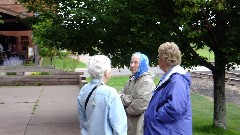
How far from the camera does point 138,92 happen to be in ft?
15.0


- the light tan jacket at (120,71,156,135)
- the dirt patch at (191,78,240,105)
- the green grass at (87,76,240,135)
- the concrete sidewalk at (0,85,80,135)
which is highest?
the light tan jacket at (120,71,156,135)

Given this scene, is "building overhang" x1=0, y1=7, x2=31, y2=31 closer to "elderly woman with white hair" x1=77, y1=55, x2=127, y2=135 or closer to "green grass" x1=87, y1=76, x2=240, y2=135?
"green grass" x1=87, y1=76, x2=240, y2=135

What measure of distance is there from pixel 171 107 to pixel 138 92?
942 millimetres

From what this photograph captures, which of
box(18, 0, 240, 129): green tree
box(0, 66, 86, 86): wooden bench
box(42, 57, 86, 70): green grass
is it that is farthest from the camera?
box(42, 57, 86, 70): green grass

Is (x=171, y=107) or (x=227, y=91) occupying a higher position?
(x=171, y=107)

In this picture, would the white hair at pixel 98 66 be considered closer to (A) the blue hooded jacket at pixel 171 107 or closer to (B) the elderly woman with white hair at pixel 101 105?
(B) the elderly woman with white hair at pixel 101 105

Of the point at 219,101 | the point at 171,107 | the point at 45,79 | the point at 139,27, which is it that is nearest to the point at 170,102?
the point at 171,107

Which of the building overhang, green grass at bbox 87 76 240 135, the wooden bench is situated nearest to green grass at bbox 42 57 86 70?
the building overhang

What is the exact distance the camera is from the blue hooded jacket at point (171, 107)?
3682mm

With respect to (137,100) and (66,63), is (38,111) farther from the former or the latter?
(66,63)

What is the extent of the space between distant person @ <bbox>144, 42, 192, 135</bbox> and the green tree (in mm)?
4861

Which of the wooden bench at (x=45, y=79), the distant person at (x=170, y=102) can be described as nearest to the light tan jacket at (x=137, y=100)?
the distant person at (x=170, y=102)

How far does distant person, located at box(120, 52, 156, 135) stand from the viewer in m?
4.57

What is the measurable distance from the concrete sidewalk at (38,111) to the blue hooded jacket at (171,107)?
14.1 feet
